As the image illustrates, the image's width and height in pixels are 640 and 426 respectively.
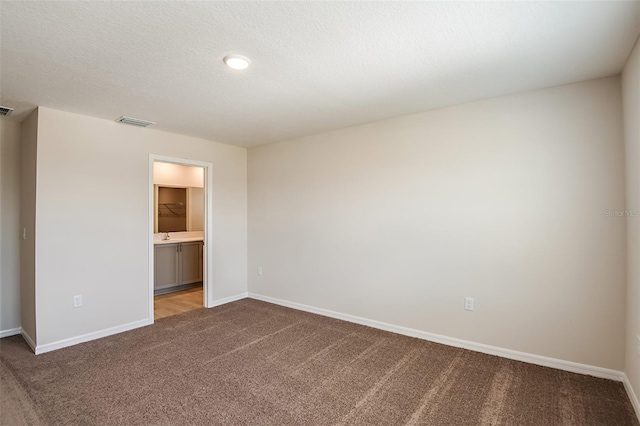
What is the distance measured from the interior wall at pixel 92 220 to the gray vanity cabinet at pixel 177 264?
1357 mm

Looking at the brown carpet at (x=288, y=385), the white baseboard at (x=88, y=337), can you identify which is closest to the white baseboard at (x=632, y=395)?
the brown carpet at (x=288, y=385)

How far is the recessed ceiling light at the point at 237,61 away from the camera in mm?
2115

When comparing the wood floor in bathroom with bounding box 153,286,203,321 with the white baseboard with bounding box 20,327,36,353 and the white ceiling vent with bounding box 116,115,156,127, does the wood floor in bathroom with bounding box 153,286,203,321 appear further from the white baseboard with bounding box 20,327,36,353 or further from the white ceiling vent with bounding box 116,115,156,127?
the white ceiling vent with bounding box 116,115,156,127

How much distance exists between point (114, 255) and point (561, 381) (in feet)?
14.4

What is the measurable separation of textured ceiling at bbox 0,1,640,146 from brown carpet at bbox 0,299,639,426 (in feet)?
7.65

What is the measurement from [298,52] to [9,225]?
12.5ft

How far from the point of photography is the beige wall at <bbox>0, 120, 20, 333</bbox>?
351cm

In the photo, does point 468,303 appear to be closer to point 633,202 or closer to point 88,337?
point 633,202

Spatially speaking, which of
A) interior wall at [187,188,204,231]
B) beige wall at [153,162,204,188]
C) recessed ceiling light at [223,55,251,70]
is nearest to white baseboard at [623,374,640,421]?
recessed ceiling light at [223,55,251,70]

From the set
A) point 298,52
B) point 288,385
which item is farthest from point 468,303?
point 298,52

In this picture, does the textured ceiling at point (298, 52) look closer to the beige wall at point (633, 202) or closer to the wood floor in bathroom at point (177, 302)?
the beige wall at point (633, 202)

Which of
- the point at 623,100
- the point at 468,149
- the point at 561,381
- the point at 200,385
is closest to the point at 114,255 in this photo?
the point at 200,385

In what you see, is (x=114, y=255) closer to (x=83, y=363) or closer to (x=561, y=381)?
(x=83, y=363)

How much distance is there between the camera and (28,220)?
3275 mm
